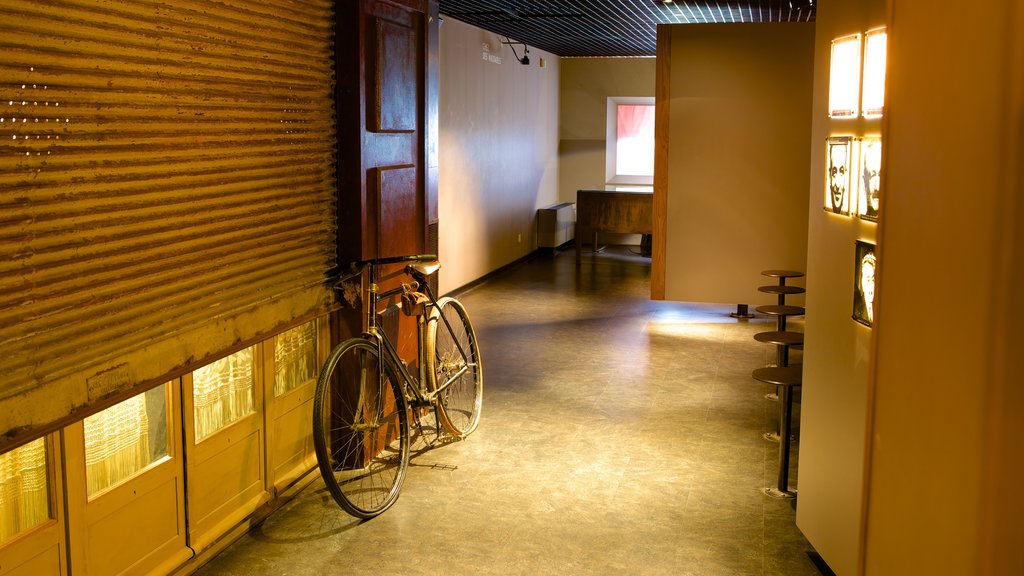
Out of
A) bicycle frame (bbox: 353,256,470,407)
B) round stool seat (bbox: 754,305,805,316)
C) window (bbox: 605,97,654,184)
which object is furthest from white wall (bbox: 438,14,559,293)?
bicycle frame (bbox: 353,256,470,407)

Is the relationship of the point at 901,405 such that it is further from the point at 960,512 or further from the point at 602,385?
the point at 602,385

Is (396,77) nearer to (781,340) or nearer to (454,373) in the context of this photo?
(454,373)

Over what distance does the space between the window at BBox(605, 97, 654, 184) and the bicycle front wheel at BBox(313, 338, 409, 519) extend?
397 inches

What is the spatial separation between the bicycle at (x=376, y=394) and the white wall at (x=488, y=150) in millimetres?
4250

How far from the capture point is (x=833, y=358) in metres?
3.31

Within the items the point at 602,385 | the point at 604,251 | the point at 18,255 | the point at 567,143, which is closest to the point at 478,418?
the point at 602,385

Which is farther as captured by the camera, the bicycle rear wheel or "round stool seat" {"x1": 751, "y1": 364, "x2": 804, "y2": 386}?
the bicycle rear wheel

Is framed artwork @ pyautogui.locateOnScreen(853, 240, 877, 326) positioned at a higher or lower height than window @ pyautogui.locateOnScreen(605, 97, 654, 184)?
lower

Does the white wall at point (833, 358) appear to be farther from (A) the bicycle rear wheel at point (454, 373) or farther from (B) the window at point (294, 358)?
(B) the window at point (294, 358)

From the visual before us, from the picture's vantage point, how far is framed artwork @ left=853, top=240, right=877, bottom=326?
2.95m

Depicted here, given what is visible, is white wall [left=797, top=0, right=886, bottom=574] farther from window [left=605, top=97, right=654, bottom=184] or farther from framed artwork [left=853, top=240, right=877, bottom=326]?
window [left=605, top=97, right=654, bottom=184]

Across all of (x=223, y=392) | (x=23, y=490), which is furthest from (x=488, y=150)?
(x=23, y=490)

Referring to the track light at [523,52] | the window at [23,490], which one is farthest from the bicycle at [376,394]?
the track light at [523,52]

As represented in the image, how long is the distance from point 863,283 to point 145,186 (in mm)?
2165
